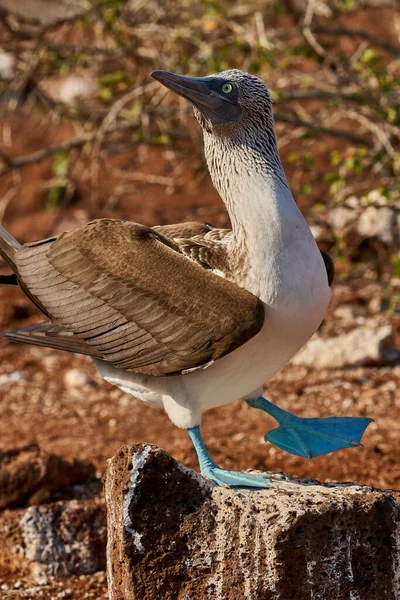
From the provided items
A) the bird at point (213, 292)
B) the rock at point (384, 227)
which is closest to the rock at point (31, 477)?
the bird at point (213, 292)

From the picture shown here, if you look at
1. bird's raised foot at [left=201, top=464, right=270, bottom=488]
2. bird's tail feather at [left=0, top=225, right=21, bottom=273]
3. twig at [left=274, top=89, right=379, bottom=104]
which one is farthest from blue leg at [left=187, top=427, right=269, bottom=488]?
twig at [left=274, top=89, right=379, bottom=104]

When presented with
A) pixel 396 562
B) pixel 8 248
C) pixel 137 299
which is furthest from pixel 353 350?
pixel 396 562

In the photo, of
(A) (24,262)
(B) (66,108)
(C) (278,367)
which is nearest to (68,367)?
(B) (66,108)

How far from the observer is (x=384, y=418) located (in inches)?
275

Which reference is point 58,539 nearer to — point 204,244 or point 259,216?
point 204,244

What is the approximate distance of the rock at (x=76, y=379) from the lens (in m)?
8.53

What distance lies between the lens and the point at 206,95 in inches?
161

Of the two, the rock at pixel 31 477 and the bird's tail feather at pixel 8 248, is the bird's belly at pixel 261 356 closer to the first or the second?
the bird's tail feather at pixel 8 248

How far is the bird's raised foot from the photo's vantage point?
387 centimetres

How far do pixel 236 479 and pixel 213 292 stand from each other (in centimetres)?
72

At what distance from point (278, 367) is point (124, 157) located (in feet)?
34.5

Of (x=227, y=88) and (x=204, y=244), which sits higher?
(x=227, y=88)

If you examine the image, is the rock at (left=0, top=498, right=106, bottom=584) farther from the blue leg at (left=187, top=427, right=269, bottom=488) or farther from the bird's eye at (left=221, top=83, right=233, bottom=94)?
the bird's eye at (left=221, top=83, right=233, bottom=94)

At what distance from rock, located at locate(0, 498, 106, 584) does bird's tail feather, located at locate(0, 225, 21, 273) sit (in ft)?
4.46
